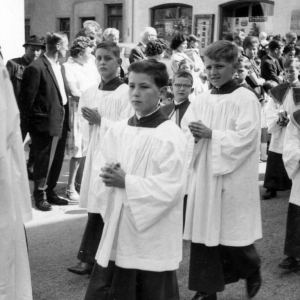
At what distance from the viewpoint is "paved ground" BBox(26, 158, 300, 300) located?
428 cm

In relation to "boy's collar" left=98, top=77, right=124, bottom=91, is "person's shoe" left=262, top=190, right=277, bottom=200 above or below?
below

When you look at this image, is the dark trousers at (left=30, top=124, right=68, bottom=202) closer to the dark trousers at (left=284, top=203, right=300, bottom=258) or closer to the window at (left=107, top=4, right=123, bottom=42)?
the dark trousers at (left=284, top=203, right=300, bottom=258)

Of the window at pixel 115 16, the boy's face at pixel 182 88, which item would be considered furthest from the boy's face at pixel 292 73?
the window at pixel 115 16

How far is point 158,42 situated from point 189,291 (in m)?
4.20

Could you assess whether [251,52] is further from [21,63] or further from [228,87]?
[228,87]

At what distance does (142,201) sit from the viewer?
310 cm

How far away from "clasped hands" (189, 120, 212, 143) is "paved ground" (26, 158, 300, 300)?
1234 millimetres

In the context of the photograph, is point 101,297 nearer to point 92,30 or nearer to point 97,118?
point 97,118

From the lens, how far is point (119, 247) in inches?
126

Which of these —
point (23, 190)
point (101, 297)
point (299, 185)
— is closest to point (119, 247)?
point (101, 297)

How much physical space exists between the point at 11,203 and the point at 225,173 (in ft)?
5.23

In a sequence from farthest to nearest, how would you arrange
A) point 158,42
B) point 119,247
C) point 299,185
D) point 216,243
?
1. point 158,42
2. point 299,185
3. point 216,243
4. point 119,247

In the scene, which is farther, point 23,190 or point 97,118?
point 97,118

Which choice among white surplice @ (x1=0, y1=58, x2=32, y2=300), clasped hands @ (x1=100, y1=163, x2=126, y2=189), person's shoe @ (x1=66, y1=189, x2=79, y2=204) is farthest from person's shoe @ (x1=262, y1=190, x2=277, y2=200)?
white surplice @ (x1=0, y1=58, x2=32, y2=300)
